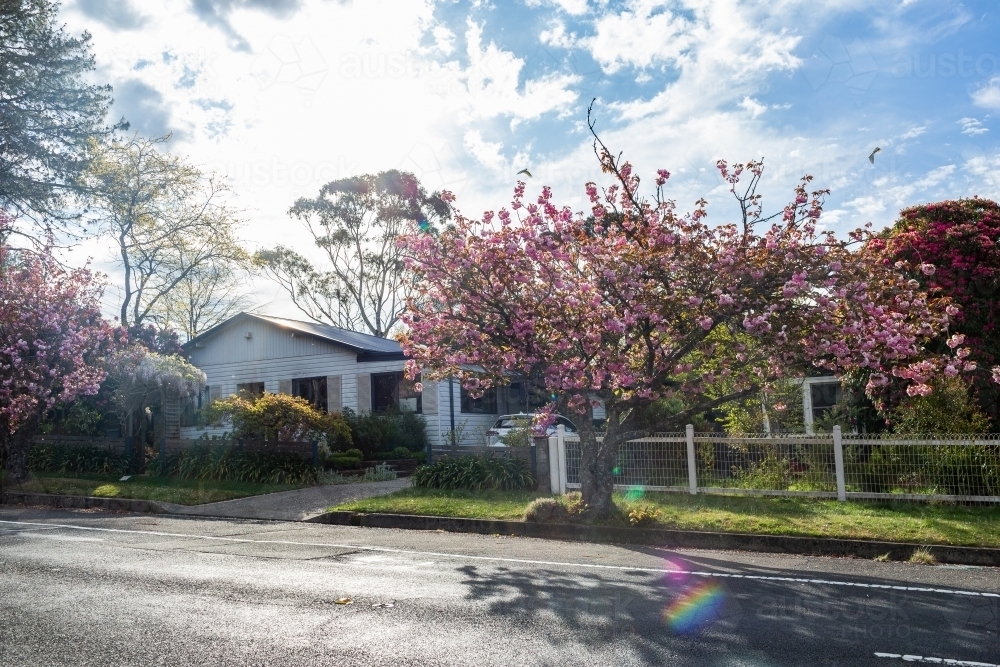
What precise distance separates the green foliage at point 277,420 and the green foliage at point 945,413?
43.2 feet

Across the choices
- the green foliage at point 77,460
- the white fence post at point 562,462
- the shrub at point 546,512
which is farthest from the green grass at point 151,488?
the shrub at point 546,512

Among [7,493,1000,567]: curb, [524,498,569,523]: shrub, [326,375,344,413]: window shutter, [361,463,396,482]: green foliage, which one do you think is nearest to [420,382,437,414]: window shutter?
[326,375,344,413]: window shutter

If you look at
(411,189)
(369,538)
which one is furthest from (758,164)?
(411,189)

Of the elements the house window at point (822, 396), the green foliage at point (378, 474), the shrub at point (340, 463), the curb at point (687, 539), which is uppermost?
the house window at point (822, 396)

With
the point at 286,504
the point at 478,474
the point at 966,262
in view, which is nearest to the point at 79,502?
the point at 286,504

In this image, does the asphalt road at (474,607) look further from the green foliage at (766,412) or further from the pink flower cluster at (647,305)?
the green foliage at (766,412)

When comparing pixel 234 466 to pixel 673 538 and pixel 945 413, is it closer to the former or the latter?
pixel 673 538

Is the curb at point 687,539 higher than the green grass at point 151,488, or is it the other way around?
the green grass at point 151,488

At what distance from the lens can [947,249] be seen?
612 inches

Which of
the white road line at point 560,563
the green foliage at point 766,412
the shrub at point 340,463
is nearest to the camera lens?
the white road line at point 560,563

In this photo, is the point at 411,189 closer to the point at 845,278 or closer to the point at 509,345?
the point at 509,345

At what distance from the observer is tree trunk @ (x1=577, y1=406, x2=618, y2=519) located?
487 inches

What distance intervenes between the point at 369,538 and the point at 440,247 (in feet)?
14.2

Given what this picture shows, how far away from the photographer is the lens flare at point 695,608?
19.8 feet
